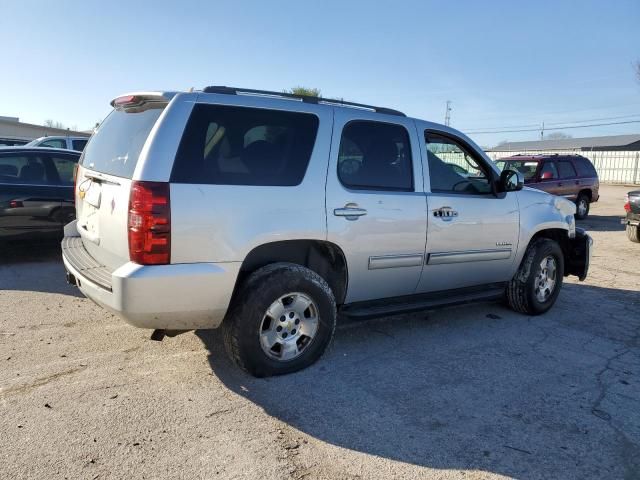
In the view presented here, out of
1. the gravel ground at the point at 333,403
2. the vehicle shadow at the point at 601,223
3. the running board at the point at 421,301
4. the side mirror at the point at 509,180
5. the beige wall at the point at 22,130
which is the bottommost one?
the gravel ground at the point at 333,403

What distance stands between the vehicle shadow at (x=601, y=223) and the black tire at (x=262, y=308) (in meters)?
12.1

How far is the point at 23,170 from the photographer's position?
23.4ft

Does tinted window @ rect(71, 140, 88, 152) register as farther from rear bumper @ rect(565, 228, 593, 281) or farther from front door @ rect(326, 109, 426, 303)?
rear bumper @ rect(565, 228, 593, 281)

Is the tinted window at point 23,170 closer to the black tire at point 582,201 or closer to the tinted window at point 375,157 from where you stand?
the tinted window at point 375,157

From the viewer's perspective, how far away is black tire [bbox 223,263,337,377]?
3.62 metres

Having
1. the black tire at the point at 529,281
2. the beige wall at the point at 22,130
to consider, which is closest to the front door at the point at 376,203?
the black tire at the point at 529,281

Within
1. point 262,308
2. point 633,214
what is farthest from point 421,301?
point 633,214

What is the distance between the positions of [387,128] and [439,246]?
114cm

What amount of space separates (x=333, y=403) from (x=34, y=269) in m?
5.13

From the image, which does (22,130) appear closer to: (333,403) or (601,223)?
(601,223)

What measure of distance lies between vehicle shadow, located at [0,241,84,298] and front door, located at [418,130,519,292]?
3.87 meters

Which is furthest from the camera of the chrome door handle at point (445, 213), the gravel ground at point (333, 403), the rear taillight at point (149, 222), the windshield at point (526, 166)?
the windshield at point (526, 166)

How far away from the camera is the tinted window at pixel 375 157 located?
163 inches

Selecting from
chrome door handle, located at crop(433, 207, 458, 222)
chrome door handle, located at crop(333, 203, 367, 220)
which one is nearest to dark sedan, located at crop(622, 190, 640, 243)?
chrome door handle, located at crop(433, 207, 458, 222)
